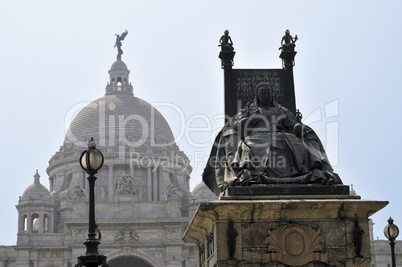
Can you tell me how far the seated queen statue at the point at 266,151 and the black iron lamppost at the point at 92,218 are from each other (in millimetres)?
2090

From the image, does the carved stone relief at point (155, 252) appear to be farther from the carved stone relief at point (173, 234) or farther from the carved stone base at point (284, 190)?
the carved stone base at point (284, 190)

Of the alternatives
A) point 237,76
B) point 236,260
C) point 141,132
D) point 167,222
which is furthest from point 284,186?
point 141,132

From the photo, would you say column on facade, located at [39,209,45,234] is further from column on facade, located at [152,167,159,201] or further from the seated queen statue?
the seated queen statue

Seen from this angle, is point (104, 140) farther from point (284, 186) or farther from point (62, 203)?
point (284, 186)

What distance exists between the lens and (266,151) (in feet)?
46.2

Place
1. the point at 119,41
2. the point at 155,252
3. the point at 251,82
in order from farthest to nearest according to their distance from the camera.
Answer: the point at 119,41
the point at 155,252
the point at 251,82

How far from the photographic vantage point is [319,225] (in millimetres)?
13227

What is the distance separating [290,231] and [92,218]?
336cm

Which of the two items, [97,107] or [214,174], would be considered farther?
[97,107]

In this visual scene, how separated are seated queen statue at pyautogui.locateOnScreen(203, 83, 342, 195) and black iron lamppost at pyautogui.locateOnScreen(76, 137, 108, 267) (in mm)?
2090

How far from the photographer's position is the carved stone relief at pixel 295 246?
42.7ft

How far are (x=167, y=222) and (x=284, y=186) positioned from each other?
64.1m

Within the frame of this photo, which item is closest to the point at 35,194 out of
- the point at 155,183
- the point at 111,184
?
the point at 111,184

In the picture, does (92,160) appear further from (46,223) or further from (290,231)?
(46,223)
